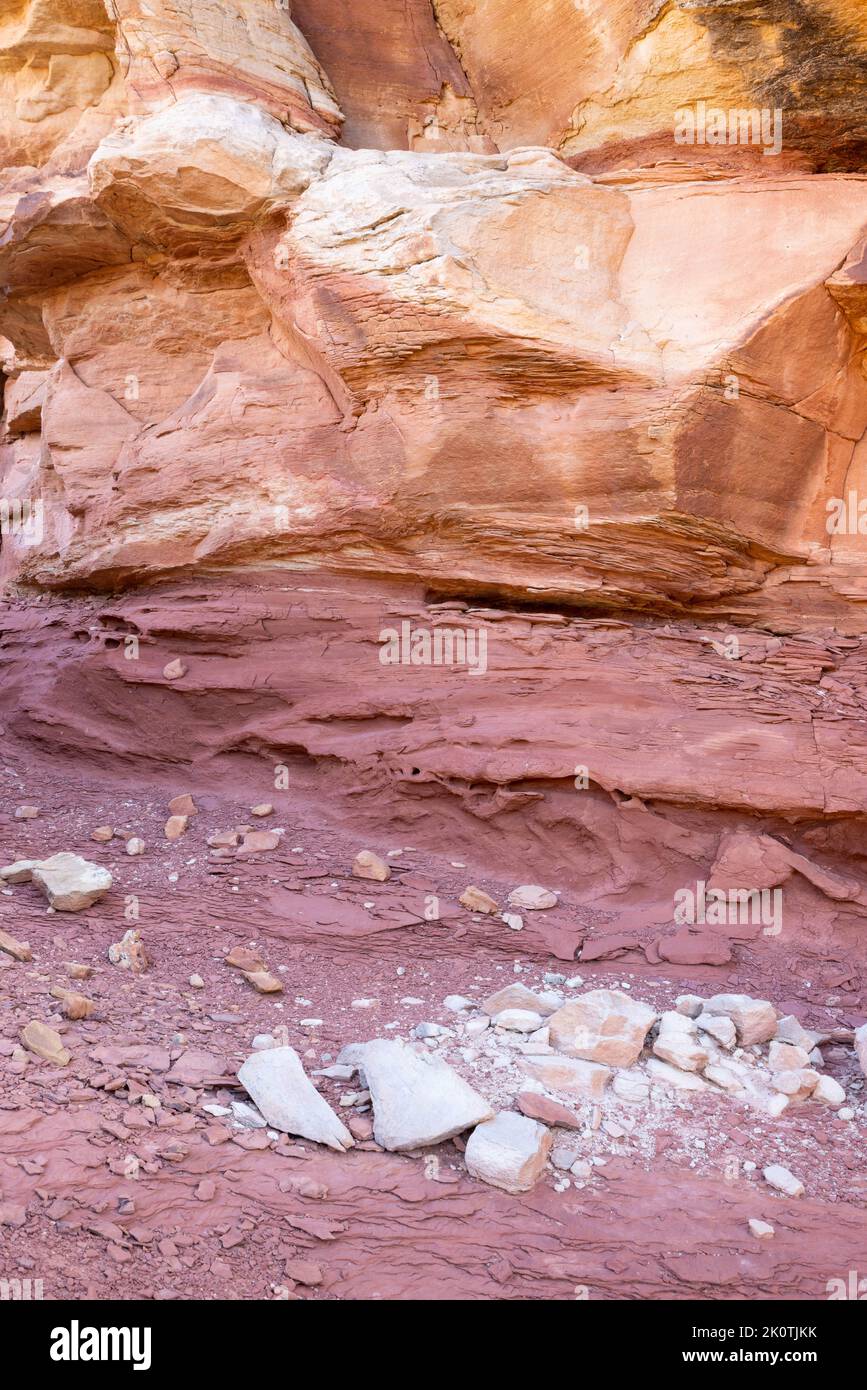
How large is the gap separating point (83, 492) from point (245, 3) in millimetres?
4395

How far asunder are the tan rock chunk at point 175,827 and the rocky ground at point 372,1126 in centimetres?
65

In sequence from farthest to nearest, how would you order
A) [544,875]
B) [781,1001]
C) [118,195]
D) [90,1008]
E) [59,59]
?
[59,59], [118,195], [544,875], [781,1001], [90,1008]

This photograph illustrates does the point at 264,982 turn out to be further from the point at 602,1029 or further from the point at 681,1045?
the point at 681,1045

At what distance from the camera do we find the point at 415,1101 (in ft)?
13.4

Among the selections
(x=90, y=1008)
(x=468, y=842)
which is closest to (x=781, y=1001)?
(x=468, y=842)

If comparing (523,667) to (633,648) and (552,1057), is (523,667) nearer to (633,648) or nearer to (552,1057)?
(633,648)

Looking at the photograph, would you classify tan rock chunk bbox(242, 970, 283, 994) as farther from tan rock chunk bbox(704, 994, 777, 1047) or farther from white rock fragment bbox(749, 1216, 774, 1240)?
Answer: white rock fragment bbox(749, 1216, 774, 1240)

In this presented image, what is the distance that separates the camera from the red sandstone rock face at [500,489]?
664 centimetres

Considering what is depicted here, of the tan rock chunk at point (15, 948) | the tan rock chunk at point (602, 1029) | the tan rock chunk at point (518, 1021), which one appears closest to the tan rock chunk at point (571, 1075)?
the tan rock chunk at point (602, 1029)

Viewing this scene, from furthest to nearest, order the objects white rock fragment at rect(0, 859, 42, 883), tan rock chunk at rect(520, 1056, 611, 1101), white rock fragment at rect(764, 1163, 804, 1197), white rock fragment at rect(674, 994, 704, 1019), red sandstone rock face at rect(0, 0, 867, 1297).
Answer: red sandstone rock face at rect(0, 0, 867, 1297)
white rock fragment at rect(0, 859, 42, 883)
white rock fragment at rect(674, 994, 704, 1019)
tan rock chunk at rect(520, 1056, 611, 1101)
white rock fragment at rect(764, 1163, 804, 1197)

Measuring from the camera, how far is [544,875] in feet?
22.4

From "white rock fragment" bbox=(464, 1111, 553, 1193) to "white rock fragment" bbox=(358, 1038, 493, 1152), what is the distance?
0.27 ft

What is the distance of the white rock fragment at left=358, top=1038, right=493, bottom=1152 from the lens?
396 cm

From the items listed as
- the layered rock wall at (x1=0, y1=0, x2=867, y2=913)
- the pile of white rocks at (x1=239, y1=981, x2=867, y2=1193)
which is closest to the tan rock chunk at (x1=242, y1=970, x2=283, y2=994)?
the pile of white rocks at (x1=239, y1=981, x2=867, y2=1193)
